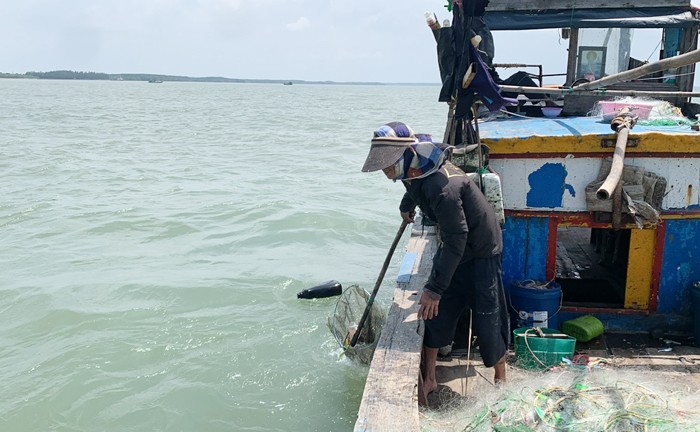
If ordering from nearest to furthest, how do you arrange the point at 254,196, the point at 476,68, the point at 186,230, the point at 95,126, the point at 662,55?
the point at 476,68 < the point at 662,55 < the point at 186,230 < the point at 254,196 < the point at 95,126

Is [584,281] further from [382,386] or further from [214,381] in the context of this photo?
[214,381]

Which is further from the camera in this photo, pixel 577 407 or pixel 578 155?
pixel 578 155

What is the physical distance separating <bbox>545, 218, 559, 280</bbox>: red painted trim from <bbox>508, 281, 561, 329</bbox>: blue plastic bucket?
109 mm

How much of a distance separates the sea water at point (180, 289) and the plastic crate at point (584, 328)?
2.18m

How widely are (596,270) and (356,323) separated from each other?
2.67 metres

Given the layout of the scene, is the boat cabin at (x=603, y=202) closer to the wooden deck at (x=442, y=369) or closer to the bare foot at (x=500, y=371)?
the wooden deck at (x=442, y=369)

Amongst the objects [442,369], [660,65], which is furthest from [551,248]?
[660,65]

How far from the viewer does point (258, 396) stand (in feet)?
20.7

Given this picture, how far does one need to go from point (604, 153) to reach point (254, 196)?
1197cm

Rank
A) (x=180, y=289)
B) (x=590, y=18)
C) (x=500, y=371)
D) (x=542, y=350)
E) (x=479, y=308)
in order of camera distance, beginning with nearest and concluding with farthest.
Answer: (x=479, y=308), (x=500, y=371), (x=542, y=350), (x=590, y=18), (x=180, y=289)

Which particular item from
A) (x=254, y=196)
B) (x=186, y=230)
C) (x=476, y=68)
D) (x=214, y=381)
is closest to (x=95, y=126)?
(x=254, y=196)

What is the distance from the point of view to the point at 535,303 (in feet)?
15.4

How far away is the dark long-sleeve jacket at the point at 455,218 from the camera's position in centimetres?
373

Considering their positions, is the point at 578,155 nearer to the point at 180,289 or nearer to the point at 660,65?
the point at 660,65
